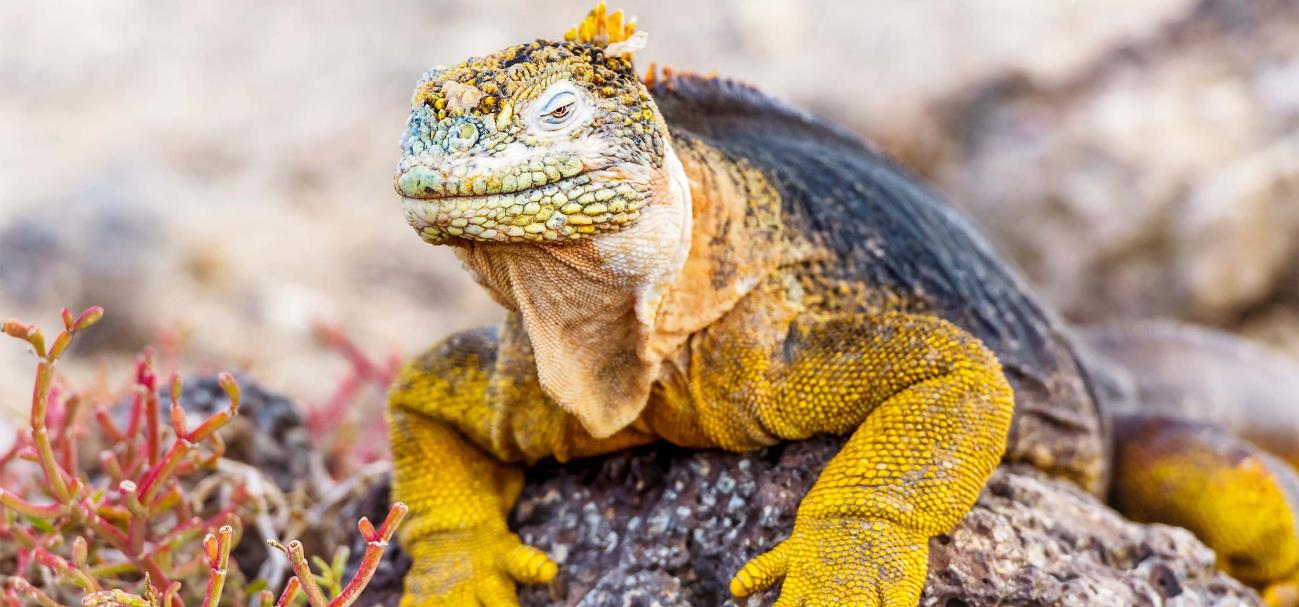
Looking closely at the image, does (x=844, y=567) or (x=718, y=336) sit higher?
(x=718, y=336)

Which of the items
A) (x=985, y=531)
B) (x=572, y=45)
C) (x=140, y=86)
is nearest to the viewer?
(x=572, y=45)

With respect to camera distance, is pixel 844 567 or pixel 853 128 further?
pixel 853 128

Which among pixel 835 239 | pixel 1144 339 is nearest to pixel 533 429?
pixel 835 239

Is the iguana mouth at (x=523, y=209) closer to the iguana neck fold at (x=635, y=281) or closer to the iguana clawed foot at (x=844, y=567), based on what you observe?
the iguana neck fold at (x=635, y=281)

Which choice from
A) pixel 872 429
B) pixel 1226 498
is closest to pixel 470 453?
pixel 872 429

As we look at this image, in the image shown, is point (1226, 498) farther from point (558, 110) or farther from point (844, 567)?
point (558, 110)

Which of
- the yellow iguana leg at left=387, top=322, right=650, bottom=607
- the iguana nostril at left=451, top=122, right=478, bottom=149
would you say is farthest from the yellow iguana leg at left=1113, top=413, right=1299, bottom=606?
the iguana nostril at left=451, top=122, right=478, bottom=149

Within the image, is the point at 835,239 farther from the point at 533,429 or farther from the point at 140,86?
the point at 140,86

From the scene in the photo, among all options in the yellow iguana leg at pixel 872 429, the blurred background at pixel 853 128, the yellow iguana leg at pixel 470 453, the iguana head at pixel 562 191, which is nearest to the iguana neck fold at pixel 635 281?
the iguana head at pixel 562 191
